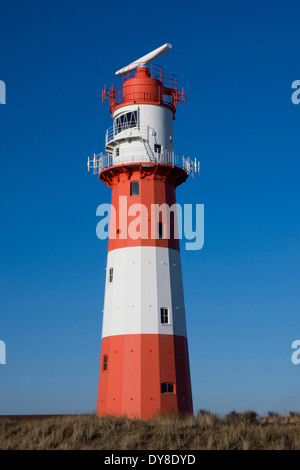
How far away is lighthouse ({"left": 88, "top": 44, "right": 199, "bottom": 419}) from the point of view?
41.2m

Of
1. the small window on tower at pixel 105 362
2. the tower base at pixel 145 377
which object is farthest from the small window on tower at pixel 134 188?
the small window on tower at pixel 105 362

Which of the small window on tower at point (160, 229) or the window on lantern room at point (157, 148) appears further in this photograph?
the window on lantern room at point (157, 148)

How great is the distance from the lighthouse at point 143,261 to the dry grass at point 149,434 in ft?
23.1

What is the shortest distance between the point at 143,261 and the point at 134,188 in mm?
4927

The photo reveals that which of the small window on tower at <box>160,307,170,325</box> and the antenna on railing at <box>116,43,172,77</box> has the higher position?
the antenna on railing at <box>116,43,172,77</box>

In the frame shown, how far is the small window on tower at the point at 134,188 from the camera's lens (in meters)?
44.4

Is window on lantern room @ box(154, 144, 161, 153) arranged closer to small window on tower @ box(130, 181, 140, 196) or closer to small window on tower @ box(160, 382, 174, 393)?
small window on tower @ box(130, 181, 140, 196)

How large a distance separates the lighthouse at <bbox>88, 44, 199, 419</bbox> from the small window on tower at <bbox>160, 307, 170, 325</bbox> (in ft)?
0.20

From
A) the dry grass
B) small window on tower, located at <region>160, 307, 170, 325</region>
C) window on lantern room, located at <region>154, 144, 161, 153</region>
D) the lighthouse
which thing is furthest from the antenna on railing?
the dry grass

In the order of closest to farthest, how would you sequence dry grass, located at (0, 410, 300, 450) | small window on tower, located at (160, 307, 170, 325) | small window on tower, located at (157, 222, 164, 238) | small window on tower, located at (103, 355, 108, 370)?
dry grass, located at (0, 410, 300, 450)
small window on tower, located at (160, 307, 170, 325)
small window on tower, located at (103, 355, 108, 370)
small window on tower, located at (157, 222, 164, 238)

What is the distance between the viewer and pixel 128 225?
43.7m

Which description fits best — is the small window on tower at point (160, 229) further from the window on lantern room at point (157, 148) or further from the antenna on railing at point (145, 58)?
the antenna on railing at point (145, 58)

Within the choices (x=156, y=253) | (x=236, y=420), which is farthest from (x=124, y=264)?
(x=236, y=420)

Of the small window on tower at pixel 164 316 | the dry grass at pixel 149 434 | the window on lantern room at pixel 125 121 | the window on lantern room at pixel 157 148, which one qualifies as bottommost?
the dry grass at pixel 149 434
